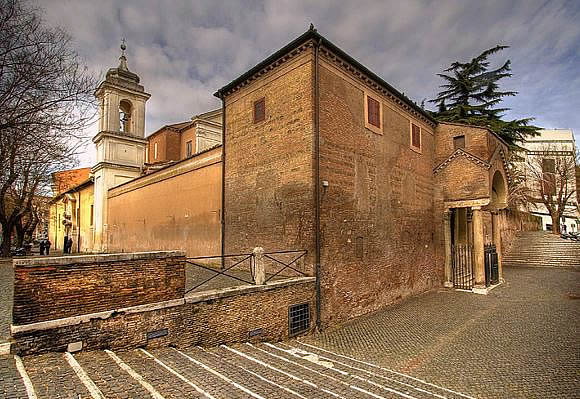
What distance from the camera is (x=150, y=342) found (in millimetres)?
6082

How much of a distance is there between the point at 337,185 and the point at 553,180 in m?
31.7

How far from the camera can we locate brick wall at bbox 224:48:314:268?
9820 millimetres

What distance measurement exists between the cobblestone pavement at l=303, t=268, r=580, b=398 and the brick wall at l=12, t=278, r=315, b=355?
52.2 inches

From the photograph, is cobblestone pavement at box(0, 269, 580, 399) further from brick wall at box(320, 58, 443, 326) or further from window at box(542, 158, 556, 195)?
window at box(542, 158, 556, 195)

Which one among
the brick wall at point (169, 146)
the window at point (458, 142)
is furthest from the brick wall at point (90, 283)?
the brick wall at point (169, 146)

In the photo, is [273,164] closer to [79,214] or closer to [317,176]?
[317,176]

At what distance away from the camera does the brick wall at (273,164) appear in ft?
32.2

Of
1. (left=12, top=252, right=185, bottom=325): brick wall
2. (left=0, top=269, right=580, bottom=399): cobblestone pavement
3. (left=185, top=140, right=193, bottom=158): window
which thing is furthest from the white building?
(left=12, top=252, right=185, bottom=325): brick wall

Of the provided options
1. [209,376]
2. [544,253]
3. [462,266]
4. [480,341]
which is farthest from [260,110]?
[544,253]

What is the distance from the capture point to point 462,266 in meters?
16.8

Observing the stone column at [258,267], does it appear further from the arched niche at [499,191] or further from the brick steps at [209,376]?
the arched niche at [499,191]

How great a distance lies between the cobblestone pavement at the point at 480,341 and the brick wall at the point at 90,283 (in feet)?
14.2

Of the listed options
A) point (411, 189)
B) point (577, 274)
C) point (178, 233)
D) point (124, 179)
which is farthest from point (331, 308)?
point (124, 179)

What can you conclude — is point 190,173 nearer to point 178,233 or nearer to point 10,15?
point 178,233
